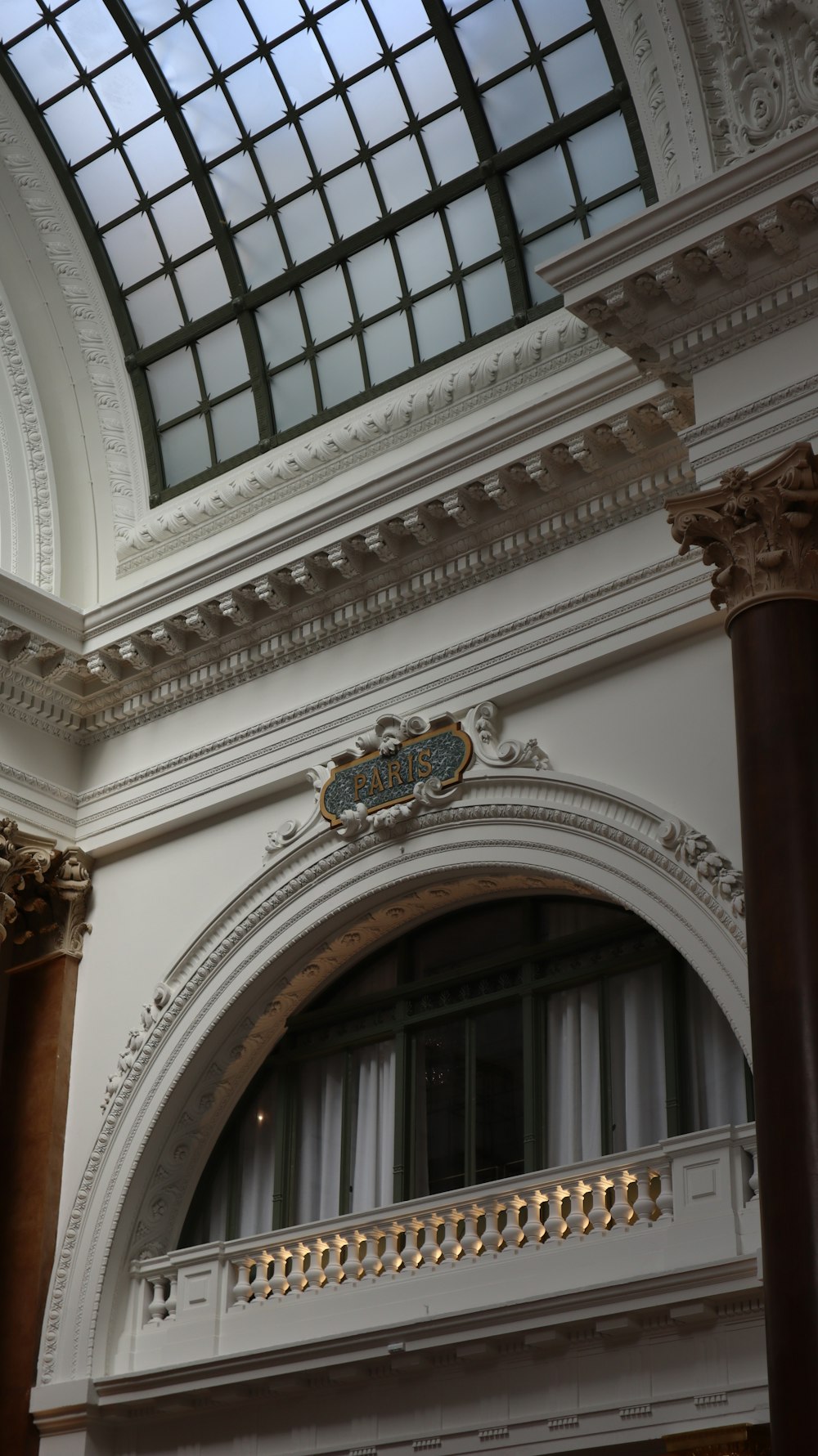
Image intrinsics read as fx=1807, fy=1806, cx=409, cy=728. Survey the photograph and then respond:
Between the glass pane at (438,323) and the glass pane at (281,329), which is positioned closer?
the glass pane at (438,323)

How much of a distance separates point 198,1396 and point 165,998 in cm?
302

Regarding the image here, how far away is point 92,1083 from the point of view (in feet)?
47.0

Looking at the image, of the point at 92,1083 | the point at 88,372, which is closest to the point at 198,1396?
the point at 92,1083

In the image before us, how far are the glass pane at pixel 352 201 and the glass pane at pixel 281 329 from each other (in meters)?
0.82

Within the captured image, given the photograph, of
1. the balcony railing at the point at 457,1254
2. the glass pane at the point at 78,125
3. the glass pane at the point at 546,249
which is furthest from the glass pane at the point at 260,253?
the balcony railing at the point at 457,1254

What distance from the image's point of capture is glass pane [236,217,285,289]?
15602 mm

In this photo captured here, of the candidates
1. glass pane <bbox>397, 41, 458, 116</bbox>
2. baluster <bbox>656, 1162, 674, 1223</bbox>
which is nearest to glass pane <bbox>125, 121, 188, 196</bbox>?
glass pane <bbox>397, 41, 458, 116</bbox>

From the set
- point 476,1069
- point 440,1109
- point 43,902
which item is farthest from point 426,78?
point 440,1109

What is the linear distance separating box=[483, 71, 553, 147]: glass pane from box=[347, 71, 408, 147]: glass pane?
828mm

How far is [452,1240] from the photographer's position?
1170 cm

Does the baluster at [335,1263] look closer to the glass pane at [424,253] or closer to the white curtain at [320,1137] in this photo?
the white curtain at [320,1137]

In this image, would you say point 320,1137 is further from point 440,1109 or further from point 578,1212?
point 578,1212

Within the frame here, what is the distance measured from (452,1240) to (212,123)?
9.57m

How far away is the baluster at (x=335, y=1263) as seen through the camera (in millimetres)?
12266
